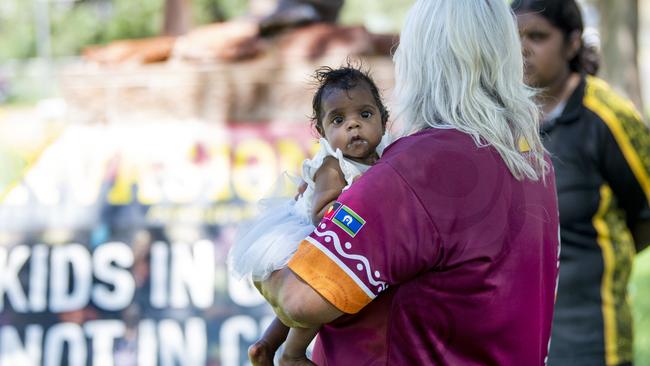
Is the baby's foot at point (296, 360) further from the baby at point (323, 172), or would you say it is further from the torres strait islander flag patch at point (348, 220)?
the torres strait islander flag patch at point (348, 220)

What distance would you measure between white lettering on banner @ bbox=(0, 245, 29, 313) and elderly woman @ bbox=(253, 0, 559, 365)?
3.22m

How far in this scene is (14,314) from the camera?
494 cm

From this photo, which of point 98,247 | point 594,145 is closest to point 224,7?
point 98,247

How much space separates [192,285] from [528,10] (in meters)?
2.46

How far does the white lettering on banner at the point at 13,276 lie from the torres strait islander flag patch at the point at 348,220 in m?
3.50

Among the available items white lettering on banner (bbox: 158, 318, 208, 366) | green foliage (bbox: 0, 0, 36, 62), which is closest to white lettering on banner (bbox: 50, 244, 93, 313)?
white lettering on banner (bbox: 158, 318, 208, 366)

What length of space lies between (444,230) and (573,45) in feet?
6.07

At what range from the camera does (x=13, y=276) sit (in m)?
4.98

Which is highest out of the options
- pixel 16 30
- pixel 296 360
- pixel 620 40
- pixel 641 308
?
pixel 296 360

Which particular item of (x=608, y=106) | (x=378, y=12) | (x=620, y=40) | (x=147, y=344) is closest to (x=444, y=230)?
(x=608, y=106)

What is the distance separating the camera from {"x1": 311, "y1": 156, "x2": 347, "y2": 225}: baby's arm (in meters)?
2.11

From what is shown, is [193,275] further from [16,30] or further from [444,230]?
[16,30]

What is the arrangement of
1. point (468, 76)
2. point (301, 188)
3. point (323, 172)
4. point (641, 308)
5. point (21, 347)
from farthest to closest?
point (641, 308)
point (21, 347)
point (301, 188)
point (323, 172)
point (468, 76)

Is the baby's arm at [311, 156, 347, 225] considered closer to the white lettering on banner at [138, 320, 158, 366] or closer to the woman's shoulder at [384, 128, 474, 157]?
the woman's shoulder at [384, 128, 474, 157]
